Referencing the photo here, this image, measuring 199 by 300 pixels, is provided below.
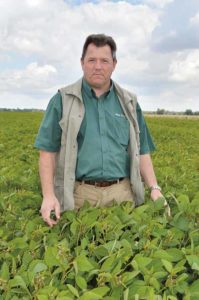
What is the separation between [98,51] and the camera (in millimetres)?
3500

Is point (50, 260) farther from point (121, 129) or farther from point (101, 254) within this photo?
point (121, 129)

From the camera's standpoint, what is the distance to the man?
3.54 m

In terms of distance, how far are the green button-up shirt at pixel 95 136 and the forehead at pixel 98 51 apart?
0.75 ft

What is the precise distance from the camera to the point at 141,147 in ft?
13.2

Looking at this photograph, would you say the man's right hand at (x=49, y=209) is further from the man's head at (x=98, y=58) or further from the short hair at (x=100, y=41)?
the short hair at (x=100, y=41)

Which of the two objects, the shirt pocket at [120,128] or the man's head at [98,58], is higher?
the man's head at [98,58]

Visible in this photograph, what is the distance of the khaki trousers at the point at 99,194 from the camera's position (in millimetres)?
3670

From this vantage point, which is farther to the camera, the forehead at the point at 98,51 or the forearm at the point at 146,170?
the forearm at the point at 146,170

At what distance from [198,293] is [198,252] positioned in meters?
0.38

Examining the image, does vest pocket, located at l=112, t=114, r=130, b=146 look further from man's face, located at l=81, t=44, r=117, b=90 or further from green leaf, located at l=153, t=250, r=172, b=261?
green leaf, located at l=153, t=250, r=172, b=261

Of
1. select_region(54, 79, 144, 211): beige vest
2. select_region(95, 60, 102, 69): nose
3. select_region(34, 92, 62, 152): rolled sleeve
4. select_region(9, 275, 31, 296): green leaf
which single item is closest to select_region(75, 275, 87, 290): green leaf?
select_region(9, 275, 31, 296): green leaf

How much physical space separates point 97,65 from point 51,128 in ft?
1.72

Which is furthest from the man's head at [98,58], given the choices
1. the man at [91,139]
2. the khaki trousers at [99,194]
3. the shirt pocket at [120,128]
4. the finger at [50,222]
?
the finger at [50,222]

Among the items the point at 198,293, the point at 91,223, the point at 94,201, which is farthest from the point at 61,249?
the point at 94,201
